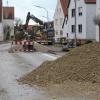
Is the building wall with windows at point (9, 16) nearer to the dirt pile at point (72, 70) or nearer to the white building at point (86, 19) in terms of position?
the white building at point (86, 19)

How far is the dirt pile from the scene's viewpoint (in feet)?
49.4

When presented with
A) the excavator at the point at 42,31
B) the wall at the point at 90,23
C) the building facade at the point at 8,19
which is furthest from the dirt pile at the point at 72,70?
the building facade at the point at 8,19

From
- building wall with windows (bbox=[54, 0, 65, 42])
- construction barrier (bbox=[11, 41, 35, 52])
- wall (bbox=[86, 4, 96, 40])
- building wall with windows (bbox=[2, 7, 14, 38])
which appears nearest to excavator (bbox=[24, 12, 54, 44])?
building wall with windows (bbox=[54, 0, 65, 42])

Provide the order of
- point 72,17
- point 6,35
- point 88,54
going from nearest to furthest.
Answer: point 88,54, point 72,17, point 6,35

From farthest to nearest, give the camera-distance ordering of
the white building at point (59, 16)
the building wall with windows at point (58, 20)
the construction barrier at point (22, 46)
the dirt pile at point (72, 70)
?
the building wall with windows at point (58, 20)
the white building at point (59, 16)
the construction barrier at point (22, 46)
the dirt pile at point (72, 70)

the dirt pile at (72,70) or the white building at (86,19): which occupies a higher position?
the white building at (86,19)

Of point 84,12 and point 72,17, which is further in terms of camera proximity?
point 72,17

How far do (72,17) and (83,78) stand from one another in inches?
2462

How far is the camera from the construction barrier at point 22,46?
4572cm

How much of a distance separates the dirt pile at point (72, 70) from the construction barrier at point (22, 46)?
1115 inches

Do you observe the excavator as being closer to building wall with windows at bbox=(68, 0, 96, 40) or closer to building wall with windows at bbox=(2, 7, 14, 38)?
building wall with windows at bbox=(68, 0, 96, 40)

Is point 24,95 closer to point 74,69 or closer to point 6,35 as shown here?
point 74,69

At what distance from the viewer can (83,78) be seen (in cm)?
1495

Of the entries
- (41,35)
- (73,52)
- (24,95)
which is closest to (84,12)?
(41,35)
